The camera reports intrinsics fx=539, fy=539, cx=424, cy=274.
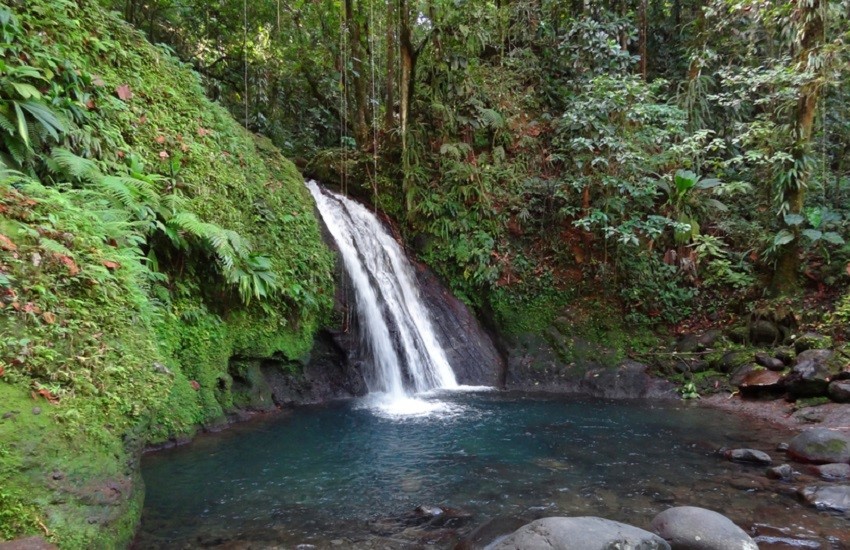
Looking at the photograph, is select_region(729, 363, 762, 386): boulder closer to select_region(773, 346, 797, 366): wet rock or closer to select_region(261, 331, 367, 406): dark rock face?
select_region(773, 346, 797, 366): wet rock

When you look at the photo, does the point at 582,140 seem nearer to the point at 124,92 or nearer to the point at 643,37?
the point at 643,37

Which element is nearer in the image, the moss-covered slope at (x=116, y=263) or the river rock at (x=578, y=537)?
the moss-covered slope at (x=116, y=263)

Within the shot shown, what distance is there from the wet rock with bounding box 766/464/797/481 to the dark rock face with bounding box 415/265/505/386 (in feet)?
18.7

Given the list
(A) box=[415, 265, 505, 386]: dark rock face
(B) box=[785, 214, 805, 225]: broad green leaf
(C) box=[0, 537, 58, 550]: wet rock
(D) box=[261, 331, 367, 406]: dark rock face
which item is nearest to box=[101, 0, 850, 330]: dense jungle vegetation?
(B) box=[785, 214, 805, 225]: broad green leaf

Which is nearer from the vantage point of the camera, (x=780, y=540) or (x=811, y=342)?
(x=780, y=540)

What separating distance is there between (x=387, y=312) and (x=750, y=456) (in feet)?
21.4

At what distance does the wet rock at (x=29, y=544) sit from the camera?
9.99ft

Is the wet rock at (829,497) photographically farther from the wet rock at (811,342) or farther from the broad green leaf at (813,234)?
the broad green leaf at (813,234)

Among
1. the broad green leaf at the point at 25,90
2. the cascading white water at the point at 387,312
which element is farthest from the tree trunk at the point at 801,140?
the broad green leaf at the point at 25,90

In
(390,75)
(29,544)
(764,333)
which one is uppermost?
(390,75)

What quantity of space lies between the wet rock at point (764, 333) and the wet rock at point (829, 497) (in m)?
5.47

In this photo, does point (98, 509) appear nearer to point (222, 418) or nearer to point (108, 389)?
point (108, 389)

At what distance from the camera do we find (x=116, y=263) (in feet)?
16.7

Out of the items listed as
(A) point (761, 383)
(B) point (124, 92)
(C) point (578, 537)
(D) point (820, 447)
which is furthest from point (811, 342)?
(B) point (124, 92)
